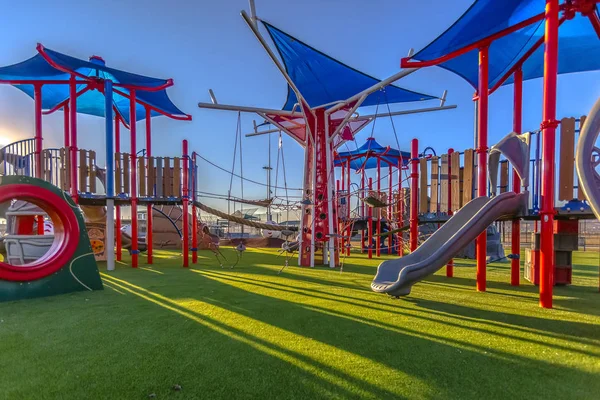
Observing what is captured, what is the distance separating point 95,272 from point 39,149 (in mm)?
5910

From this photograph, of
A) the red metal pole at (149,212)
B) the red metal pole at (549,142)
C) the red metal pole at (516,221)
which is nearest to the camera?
the red metal pole at (549,142)

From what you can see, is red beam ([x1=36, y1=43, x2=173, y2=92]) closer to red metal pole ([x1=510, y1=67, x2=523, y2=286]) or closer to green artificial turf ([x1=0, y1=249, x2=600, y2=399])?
green artificial turf ([x1=0, y1=249, x2=600, y2=399])

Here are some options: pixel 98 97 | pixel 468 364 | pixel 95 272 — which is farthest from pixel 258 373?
pixel 98 97

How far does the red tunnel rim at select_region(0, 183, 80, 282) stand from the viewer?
4.90m

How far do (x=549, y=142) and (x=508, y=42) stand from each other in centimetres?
329

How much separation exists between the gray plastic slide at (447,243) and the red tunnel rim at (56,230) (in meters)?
5.21

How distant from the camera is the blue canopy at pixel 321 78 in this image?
8.00 meters

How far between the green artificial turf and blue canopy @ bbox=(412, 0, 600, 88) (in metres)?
4.36

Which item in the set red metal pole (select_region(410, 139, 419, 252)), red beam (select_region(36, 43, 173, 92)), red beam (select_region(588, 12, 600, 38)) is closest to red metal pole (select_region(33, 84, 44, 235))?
red beam (select_region(36, 43, 173, 92))

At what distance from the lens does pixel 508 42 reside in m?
6.52

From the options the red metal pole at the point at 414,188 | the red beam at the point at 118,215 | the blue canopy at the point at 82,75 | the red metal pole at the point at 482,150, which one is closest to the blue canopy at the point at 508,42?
the red metal pole at the point at 482,150

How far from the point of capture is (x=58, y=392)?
218 cm

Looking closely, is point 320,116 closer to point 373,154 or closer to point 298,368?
point 373,154

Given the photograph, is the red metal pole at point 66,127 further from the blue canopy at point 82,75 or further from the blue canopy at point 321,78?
the blue canopy at point 321,78
